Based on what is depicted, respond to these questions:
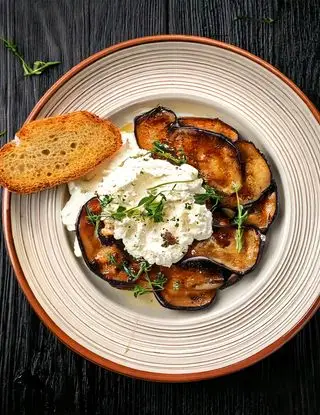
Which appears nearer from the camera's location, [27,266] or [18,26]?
[27,266]

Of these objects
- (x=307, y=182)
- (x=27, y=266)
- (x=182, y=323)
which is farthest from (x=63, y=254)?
(x=307, y=182)

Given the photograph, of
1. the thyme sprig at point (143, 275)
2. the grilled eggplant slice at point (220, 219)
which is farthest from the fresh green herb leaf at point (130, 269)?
the grilled eggplant slice at point (220, 219)

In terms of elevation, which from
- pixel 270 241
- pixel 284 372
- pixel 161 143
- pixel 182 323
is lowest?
pixel 284 372

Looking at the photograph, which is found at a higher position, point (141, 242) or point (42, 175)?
point (42, 175)

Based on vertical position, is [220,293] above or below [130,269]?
below

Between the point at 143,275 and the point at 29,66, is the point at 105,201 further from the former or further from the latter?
the point at 29,66

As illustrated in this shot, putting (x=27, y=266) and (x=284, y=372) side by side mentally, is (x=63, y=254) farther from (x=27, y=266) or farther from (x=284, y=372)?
(x=284, y=372)

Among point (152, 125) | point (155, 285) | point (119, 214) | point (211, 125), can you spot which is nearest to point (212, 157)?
point (211, 125)
